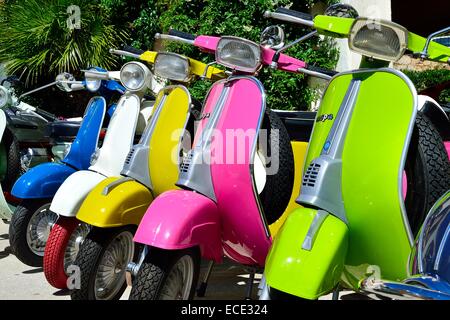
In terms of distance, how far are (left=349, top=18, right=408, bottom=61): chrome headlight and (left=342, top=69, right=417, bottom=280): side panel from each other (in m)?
0.08

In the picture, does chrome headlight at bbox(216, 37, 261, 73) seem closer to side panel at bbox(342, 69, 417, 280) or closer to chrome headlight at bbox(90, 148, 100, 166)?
side panel at bbox(342, 69, 417, 280)

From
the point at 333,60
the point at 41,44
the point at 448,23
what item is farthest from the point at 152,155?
the point at 448,23

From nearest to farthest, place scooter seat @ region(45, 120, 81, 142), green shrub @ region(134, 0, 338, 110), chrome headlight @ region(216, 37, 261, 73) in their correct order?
chrome headlight @ region(216, 37, 261, 73)
scooter seat @ region(45, 120, 81, 142)
green shrub @ region(134, 0, 338, 110)

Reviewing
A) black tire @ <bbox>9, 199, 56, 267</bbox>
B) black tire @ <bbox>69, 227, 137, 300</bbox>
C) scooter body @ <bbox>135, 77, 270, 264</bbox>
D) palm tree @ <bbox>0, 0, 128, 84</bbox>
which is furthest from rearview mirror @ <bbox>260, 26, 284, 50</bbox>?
palm tree @ <bbox>0, 0, 128, 84</bbox>

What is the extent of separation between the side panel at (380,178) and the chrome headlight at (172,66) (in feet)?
4.06

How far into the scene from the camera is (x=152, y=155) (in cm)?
288

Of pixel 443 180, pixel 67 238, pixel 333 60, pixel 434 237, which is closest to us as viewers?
pixel 434 237

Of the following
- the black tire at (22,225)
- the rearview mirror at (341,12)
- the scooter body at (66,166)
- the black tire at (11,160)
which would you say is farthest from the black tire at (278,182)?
the black tire at (11,160)

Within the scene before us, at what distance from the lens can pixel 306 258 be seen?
1742mm

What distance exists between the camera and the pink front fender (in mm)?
2068

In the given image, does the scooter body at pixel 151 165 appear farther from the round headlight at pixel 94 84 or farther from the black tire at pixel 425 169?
the black tire at pixel 425 169

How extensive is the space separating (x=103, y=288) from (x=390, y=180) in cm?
155

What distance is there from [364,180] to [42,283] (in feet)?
7.52
